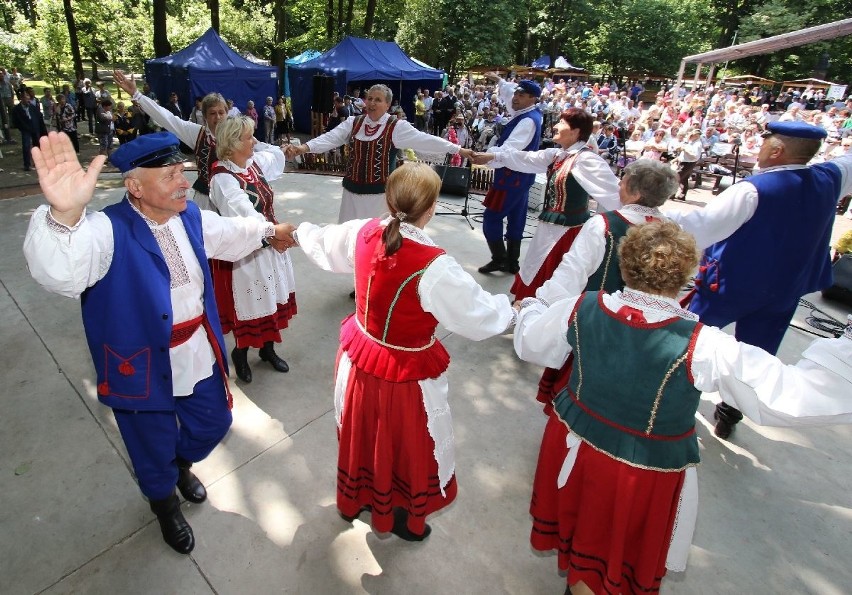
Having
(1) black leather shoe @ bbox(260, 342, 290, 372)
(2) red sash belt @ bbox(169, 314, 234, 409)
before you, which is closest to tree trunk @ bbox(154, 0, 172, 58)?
(1) black leather shoe @ bbox(260, 342, 290, 372)

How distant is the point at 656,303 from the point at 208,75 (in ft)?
48.8

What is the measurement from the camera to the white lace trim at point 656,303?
64.0 inches

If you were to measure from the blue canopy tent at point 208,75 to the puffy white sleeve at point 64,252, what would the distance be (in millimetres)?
13680

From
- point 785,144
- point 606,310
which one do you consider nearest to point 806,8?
Answer: point 785,144

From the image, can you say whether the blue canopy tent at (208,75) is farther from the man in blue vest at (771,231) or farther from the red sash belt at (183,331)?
the man in blue vest at (771,231)

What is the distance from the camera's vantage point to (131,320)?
6.18 feet

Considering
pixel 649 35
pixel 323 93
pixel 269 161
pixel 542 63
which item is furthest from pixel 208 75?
pixel 649 35

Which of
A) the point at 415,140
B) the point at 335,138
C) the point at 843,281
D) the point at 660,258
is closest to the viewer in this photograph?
the point at 660,258

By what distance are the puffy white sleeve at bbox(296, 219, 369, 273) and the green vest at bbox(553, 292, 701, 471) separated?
100 centimetres

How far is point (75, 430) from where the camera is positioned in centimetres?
306

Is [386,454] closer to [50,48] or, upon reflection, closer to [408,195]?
[408,195]

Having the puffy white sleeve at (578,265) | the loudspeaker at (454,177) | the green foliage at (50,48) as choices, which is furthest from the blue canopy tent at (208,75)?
the puffy white sleeve at (578,265)

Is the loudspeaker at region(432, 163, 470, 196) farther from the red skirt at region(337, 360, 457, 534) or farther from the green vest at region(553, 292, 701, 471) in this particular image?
the green vest at region(553, 292, 701, 471)

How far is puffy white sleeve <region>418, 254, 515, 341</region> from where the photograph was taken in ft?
5.96
